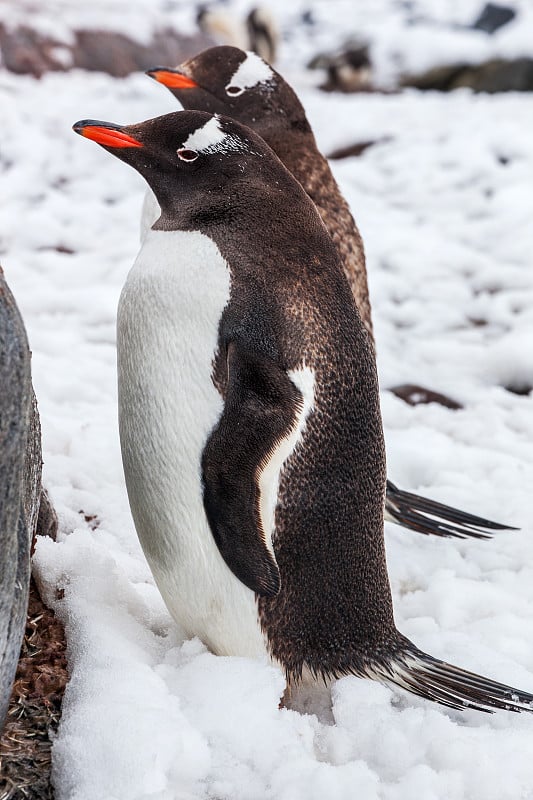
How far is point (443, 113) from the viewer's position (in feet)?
29.1

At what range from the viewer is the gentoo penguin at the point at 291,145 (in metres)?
2.93

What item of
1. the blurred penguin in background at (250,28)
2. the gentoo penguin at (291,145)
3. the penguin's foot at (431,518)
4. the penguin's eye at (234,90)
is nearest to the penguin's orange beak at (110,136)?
the gentoo penguin at (291,145)

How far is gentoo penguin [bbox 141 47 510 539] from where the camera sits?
2.93 m

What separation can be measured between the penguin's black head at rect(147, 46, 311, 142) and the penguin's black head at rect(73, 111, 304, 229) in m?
1.06

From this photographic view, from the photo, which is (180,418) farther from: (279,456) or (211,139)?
(211,139)

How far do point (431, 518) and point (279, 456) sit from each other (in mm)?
1259

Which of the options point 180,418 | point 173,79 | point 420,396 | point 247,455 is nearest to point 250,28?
point 420,396

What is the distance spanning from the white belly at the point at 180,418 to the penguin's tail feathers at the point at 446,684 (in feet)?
1.03

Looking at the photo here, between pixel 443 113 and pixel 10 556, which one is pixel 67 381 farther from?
pixel 443 113

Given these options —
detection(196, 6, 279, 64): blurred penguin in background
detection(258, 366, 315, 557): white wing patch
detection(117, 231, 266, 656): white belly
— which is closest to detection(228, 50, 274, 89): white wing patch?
detection(117, 231, 266, 656): white belly

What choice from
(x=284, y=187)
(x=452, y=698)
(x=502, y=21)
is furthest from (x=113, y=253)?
(x=502, y=21)

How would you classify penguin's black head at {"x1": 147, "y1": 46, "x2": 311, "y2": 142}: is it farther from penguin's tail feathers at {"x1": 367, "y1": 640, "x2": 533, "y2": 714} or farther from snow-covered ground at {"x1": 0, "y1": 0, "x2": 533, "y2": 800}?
penguin's tail feathers at {"x1": 367, "y1": 640, "x2": 533, "y2": 714}

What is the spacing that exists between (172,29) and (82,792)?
1134cm

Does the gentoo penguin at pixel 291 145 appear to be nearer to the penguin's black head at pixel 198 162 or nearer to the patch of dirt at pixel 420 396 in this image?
the penguin's black head at pixel 198 162
